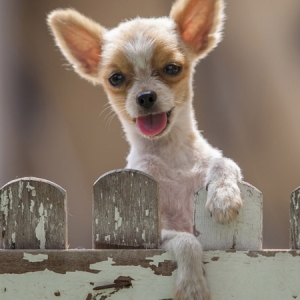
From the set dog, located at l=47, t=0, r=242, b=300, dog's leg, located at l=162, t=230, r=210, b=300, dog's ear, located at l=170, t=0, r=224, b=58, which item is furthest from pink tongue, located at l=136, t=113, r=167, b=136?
dog's leg, located at l=162, t=230, r=210, b=300

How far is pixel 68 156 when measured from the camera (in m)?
4.58

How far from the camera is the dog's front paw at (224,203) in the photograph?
205 cm

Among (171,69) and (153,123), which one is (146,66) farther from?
(153,123)

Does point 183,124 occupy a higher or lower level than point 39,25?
lower

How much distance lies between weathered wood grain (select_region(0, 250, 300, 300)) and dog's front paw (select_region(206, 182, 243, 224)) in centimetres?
11

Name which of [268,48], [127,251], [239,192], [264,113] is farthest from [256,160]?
[127,251]

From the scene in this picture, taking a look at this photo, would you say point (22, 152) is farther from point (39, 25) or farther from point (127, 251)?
point (127, 251)

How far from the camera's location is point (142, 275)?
1.99m

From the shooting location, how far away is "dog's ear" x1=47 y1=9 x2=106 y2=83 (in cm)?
310

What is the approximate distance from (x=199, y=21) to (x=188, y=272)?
4.76ft

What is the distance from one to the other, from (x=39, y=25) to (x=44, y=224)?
8.81 feet

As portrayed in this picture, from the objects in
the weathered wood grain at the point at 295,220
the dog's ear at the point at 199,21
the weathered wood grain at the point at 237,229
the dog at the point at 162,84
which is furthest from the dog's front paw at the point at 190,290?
the dog's ear at the point at 199,21

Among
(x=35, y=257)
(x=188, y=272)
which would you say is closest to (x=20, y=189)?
(x=35, y=257)

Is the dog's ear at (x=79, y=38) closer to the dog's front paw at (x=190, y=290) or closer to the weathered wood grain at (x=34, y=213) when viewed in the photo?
the weathered wood grain at (x=34, y=213)
